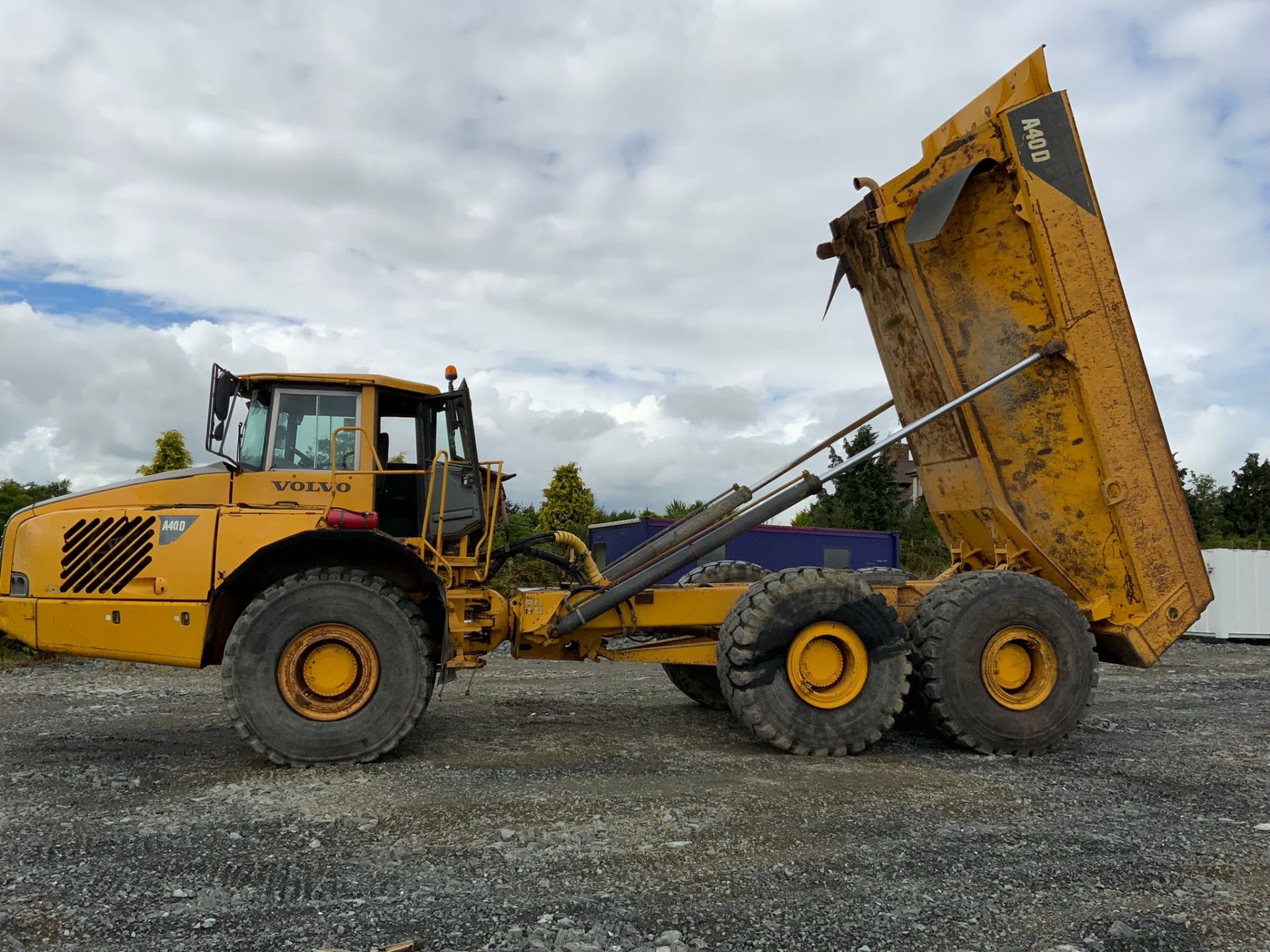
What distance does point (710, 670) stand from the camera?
7.28 metres

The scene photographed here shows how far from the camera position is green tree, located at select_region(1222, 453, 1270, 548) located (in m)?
27.9

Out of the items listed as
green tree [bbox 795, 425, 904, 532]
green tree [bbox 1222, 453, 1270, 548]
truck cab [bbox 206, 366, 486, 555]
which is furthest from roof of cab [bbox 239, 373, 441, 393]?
green tree [bbox 1222, 453, 1270, 548]

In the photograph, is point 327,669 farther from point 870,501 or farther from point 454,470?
point 870,501

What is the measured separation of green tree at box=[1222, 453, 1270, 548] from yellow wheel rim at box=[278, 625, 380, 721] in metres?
29.8

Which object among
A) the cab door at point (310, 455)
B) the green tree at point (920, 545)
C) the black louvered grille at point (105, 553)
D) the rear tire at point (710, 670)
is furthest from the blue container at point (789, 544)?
the black louvered grille at point (105, 553)

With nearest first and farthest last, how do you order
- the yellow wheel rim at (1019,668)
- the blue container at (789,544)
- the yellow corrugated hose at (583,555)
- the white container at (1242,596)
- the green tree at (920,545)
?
the yellow wheel rim at (1019,668) → the yellow corrugated hose at (583,555) → the blue container at (789,544) → the white container at (1242,596) → the green tree at (920,545)

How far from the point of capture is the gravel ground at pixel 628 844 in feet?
10.2

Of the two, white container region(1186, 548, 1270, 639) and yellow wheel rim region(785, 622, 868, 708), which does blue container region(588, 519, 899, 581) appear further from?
yellow wheel rim region(785, 622, 868, 708)

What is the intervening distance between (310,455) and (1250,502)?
104 feet

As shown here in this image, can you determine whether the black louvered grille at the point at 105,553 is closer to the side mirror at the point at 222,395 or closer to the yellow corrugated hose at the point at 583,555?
the side mirror at the point at 222,395

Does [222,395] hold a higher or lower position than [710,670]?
higher

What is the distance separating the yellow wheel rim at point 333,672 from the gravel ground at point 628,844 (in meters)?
0.39

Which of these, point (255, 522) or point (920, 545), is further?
point (920, 545)

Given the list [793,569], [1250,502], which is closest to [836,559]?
[793,569]
